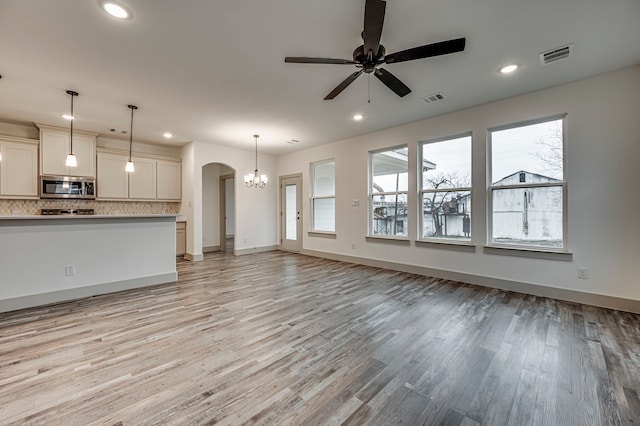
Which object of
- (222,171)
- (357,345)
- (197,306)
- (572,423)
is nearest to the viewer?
(572,423)

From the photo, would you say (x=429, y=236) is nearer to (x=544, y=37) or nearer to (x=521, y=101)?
(x=521, y=101)

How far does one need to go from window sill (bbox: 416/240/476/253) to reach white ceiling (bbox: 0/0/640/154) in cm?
224

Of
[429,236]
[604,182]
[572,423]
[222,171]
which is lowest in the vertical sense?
[572,423]

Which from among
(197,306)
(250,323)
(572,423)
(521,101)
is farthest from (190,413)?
(521,101)

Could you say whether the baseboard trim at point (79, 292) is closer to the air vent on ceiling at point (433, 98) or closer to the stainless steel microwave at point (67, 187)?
the stainless steel microwave at point (67, 187)

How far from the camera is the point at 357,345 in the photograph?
7.69 feet

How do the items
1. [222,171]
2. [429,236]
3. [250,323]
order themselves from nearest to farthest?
[250,323] → [429,236] → [222,171]

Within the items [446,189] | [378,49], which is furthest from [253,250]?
[378,49]

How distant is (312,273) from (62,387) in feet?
11.7

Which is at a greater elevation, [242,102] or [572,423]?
[242,102]

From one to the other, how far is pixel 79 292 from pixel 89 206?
316 centimetres

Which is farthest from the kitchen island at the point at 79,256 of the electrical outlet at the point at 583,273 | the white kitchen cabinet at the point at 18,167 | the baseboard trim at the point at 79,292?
the electrical outlet at the point at 583,273

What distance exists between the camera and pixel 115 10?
2.18 meters

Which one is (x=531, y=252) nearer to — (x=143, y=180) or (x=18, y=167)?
(x=143, y=180)
